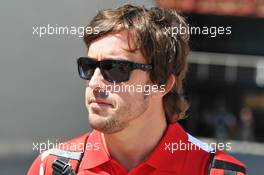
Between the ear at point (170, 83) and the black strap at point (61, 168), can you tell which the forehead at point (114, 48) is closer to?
the ear at point (170, 83)

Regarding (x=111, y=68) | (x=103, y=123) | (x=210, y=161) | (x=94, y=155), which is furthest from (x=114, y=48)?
(x=210, y=161)

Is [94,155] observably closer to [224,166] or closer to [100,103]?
[100,103]

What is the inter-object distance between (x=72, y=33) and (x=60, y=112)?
0.76m

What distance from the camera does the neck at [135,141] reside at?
238cm

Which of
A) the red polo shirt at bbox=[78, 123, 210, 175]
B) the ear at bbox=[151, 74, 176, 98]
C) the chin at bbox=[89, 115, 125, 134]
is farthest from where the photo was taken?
the ear at bbox=[151, 74, 176, 98]

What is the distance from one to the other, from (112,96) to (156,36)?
321 mm

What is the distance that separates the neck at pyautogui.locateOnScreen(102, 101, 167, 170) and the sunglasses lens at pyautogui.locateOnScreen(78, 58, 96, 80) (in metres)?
0.26

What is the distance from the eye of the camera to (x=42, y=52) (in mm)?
5242

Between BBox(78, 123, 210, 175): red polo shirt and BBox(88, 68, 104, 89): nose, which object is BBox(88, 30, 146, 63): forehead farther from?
BBox(78, 123, 210, 175): red polo shirt

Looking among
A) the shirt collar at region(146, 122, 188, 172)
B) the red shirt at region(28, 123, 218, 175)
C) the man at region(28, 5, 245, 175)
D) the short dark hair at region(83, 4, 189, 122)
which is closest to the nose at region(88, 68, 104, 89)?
the man at region(28, 5, 245, 175)

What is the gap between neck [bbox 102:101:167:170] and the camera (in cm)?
238

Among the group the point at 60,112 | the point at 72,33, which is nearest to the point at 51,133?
the point at 60,112

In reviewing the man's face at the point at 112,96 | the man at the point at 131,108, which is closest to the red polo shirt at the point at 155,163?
the man at the point at 131,108

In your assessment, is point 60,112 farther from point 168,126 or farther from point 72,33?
point 168,126
